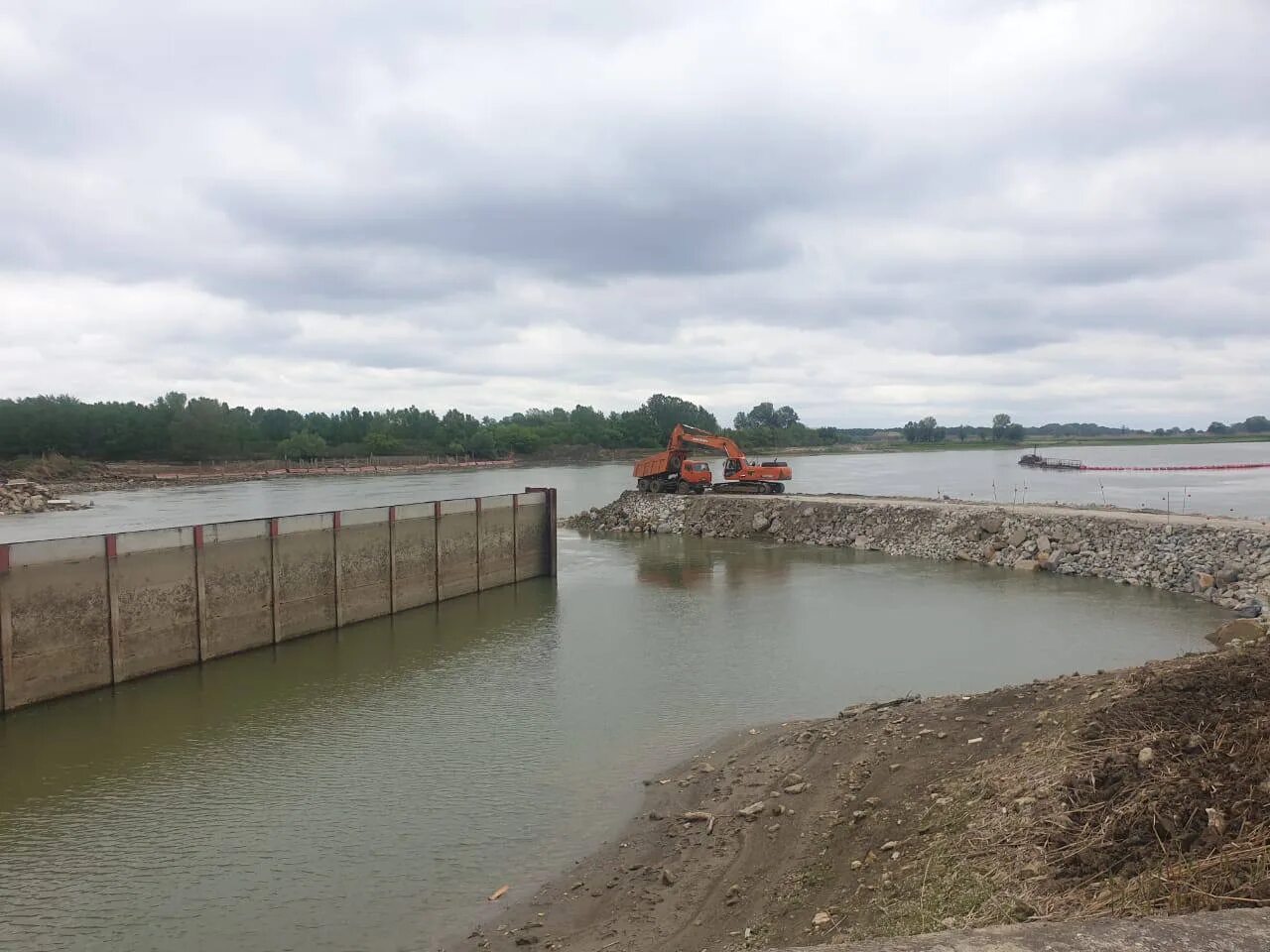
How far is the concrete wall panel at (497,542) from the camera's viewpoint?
3155cm

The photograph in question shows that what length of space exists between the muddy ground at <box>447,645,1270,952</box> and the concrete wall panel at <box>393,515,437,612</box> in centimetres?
1664

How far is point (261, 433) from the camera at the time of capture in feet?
486

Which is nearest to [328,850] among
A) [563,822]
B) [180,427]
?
[563,822]

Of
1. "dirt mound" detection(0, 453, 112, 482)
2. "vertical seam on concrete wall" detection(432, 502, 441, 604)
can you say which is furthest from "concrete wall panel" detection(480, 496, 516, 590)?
"dirt mound" detection(0, 453, 112, 482)

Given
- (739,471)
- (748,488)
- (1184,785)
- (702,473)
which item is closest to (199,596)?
(1184,785)

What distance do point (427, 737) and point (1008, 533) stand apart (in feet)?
93.4

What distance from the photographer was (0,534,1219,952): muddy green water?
1029 centimetres

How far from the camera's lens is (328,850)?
11.3 m

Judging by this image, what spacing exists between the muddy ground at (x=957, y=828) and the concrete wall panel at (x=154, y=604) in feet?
44.6

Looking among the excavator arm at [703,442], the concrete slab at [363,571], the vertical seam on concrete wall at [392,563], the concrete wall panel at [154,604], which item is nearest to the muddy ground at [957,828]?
the concrete wall panel at [154,604]

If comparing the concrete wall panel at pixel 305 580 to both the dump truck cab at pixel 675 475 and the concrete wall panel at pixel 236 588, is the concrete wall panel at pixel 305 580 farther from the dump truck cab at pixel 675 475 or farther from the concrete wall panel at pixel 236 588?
the dump truck cab at pixel 675 475

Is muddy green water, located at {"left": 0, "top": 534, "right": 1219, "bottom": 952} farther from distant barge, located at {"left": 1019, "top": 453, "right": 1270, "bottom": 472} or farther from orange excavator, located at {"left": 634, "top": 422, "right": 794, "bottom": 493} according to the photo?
distant barge, located at {"left": 1019, "top": 453, "right": 1270, "bottom": 472}

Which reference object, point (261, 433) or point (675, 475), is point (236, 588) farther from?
point (261, 433)

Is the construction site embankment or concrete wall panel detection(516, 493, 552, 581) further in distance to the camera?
concrete wall panel detection(516, 493, 552, 581)
